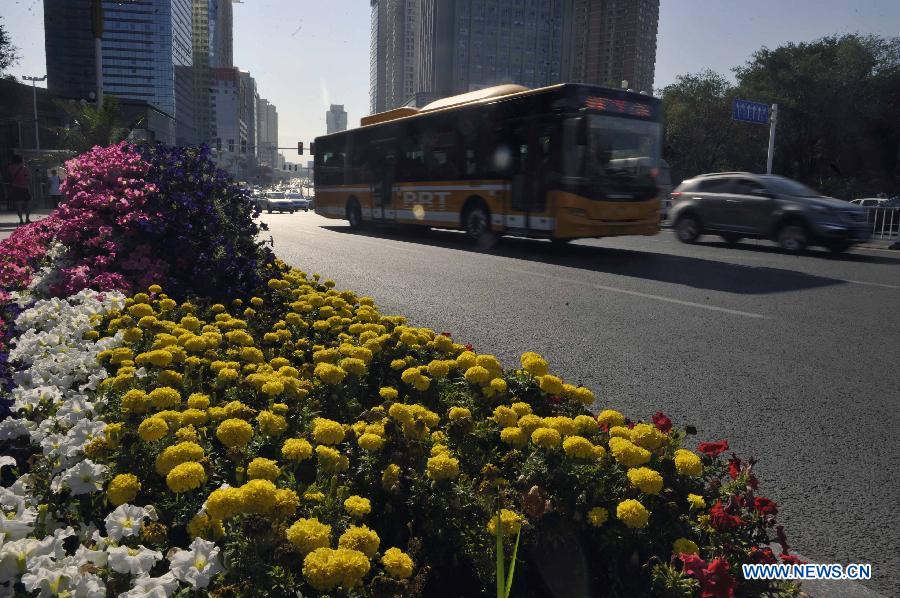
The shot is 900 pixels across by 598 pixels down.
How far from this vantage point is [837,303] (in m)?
8.21

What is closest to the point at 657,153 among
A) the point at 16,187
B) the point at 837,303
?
the point at 837,303

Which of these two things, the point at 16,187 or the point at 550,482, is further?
the point at 16,187

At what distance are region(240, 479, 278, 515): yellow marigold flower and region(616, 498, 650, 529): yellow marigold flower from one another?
0.96 meters

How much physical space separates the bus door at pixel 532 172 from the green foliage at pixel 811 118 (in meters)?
28.8

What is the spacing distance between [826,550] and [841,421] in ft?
5.83

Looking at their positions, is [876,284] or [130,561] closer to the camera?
[130,561]

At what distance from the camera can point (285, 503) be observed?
5.87 feet

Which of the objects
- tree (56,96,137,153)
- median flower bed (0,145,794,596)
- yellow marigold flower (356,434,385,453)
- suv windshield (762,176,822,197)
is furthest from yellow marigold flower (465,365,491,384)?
tree (56,96,137,153)

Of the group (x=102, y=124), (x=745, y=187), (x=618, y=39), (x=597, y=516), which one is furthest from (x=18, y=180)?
(x=618, y=39)

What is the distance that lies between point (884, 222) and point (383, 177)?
586 inches

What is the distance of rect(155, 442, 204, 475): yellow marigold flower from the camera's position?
1.95 metres

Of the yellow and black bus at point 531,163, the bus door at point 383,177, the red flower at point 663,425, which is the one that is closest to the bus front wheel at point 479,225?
the yellow and black bus at point 531,163

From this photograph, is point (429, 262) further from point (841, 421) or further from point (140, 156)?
point (841, 421)

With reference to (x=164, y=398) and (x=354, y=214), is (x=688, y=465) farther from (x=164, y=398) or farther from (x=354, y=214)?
(x=354, y=214)
